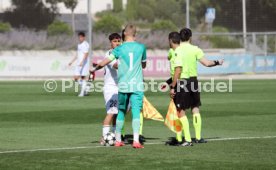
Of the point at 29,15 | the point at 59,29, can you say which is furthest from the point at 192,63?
the point at 29,15

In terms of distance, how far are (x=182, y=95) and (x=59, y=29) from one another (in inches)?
1968

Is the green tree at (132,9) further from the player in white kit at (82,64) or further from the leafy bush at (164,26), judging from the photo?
the player in white kit at (82,64)

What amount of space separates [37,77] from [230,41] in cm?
1905

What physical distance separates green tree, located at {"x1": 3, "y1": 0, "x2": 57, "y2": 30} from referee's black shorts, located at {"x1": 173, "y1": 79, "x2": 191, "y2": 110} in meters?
50.7

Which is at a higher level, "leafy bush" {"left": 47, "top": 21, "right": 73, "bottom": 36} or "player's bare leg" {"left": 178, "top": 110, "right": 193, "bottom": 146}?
"leafy bush" {"left": 47, "top": 21, "right": 73, "bottom": 36}

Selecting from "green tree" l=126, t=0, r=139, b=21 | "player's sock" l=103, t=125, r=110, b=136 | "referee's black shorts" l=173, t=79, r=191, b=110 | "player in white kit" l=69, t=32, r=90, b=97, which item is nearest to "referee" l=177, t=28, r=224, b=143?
"referee's black shorts" l=173, t=79, r=191, b=110

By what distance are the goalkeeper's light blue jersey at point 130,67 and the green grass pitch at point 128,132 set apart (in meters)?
1.05

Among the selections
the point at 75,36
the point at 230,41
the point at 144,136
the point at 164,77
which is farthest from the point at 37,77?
the point at 144,136

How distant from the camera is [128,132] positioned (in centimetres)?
1816

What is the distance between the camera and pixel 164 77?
167ft

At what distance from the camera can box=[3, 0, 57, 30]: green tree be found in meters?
65.9

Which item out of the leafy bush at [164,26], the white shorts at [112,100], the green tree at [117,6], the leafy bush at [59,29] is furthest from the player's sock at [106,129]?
the green tree at [117,6]

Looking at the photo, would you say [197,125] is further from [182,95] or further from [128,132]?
[128,132]

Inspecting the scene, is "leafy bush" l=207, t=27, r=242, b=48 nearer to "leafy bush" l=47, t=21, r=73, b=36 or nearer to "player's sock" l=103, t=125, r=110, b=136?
"leafy bush" l=47, t=21, r=73, b=36
